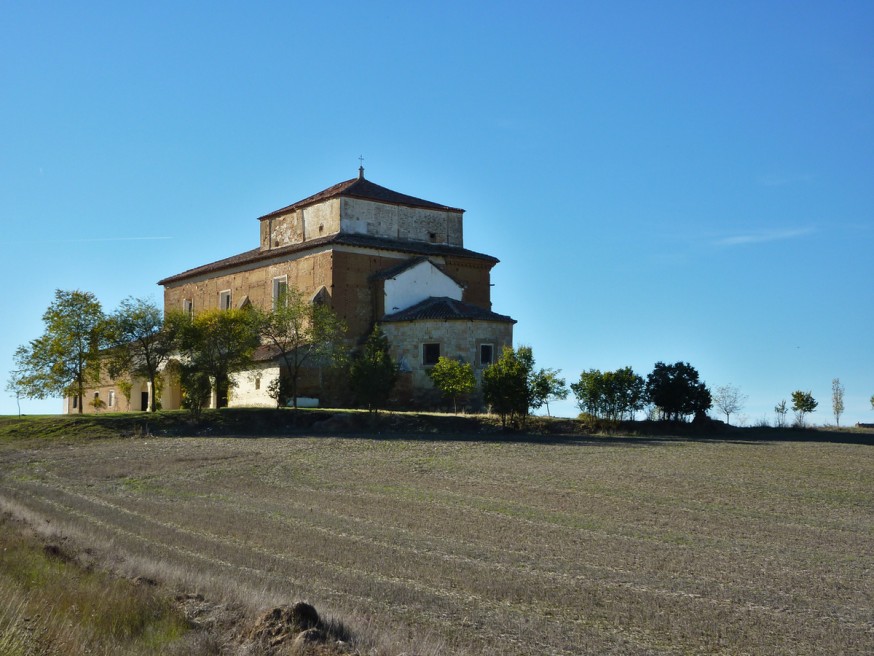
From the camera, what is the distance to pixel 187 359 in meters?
41.4

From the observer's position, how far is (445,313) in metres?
42.6

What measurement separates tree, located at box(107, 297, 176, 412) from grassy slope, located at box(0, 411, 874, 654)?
11.1 meters

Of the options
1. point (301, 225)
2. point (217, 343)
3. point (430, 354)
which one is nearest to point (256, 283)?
point (301, 225)

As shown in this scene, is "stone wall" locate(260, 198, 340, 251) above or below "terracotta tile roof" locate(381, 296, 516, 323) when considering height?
above

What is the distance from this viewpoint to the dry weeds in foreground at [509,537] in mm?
9578

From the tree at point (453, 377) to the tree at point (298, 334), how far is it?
4636 millimetres

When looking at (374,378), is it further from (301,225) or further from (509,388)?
(301,225)

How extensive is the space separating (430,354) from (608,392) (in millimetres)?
9130

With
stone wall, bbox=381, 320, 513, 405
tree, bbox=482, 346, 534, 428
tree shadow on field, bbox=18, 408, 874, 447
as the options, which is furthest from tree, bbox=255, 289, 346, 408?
tree, bbox=482, 346, 534, 428

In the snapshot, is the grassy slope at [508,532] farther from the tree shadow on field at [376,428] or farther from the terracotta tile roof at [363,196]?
the terracotta tile roof at [363,196]

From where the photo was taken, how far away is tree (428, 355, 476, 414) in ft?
128

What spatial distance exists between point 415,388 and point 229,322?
27.4 feet

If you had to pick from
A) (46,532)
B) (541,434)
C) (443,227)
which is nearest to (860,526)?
(46,532)

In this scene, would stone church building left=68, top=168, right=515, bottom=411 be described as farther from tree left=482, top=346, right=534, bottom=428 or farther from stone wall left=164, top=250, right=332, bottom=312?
tree left=482, top=346, right=534, bottom=428
